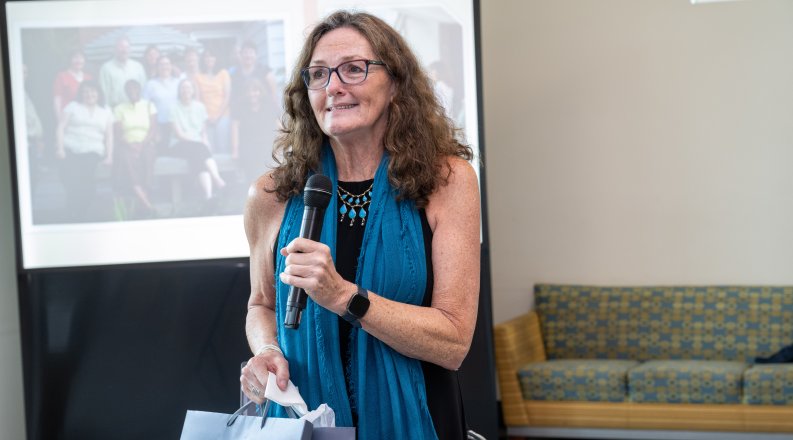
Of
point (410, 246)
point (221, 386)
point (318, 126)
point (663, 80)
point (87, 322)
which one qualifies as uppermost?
point (663, 80)

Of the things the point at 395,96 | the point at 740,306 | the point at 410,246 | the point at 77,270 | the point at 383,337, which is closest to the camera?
the point at 383,337

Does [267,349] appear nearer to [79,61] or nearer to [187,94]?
[187,94]

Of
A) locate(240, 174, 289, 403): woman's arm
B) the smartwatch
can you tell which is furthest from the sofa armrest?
the smartwatch

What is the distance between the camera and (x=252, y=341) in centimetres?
188

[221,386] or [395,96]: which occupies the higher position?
[395,96]

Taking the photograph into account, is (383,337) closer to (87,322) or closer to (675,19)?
(87,322)

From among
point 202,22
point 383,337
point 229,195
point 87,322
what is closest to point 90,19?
point 202,22

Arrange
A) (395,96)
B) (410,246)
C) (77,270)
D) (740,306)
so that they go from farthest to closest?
(740,306), (77,270), (395,96), (410,246)

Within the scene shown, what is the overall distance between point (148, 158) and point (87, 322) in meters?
0.84

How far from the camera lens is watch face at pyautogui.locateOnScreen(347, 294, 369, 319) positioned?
1.57 meters

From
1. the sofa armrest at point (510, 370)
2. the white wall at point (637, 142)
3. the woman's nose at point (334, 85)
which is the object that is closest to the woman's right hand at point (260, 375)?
the woman's nose at point (334, 85)

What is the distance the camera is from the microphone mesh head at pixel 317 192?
5.42ft

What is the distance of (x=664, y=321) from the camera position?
5973 mm

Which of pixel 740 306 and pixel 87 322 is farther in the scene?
pixel 740 306
